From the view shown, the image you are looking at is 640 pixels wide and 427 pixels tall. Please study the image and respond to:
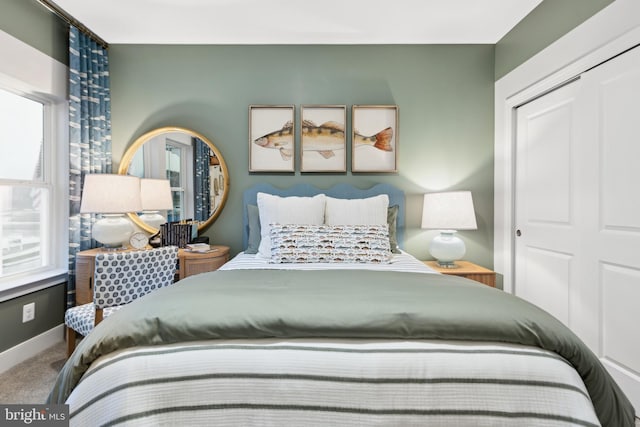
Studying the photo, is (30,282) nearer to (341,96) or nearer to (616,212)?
(341,96)

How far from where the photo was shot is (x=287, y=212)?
8.37ft

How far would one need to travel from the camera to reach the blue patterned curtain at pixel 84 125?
262 centimetres

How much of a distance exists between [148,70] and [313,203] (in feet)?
6.75

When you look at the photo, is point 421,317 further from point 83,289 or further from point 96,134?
A: point 96,134

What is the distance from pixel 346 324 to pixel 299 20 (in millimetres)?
2505

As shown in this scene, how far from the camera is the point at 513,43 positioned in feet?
8.89

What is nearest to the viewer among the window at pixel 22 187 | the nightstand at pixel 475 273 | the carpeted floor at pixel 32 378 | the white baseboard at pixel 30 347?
the carpeted floor at pixel 32 378

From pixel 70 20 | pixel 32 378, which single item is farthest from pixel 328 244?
pixel 70 20

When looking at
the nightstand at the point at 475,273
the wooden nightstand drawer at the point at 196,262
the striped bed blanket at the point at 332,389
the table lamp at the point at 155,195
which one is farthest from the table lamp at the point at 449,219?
the table lamp at the point at 155,195


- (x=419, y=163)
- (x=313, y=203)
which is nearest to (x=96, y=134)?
(x=313, y=203)

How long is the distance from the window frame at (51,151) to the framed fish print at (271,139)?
1560mm

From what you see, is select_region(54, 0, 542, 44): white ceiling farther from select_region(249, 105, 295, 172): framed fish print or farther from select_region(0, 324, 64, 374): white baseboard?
select_region(0, 324, 64, 374): white baseboard

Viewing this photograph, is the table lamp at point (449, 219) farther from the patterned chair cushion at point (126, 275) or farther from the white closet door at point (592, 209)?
the patterned chair cushion at point (126, 275)

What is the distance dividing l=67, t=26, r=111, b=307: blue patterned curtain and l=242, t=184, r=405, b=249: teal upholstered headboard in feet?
4.41
